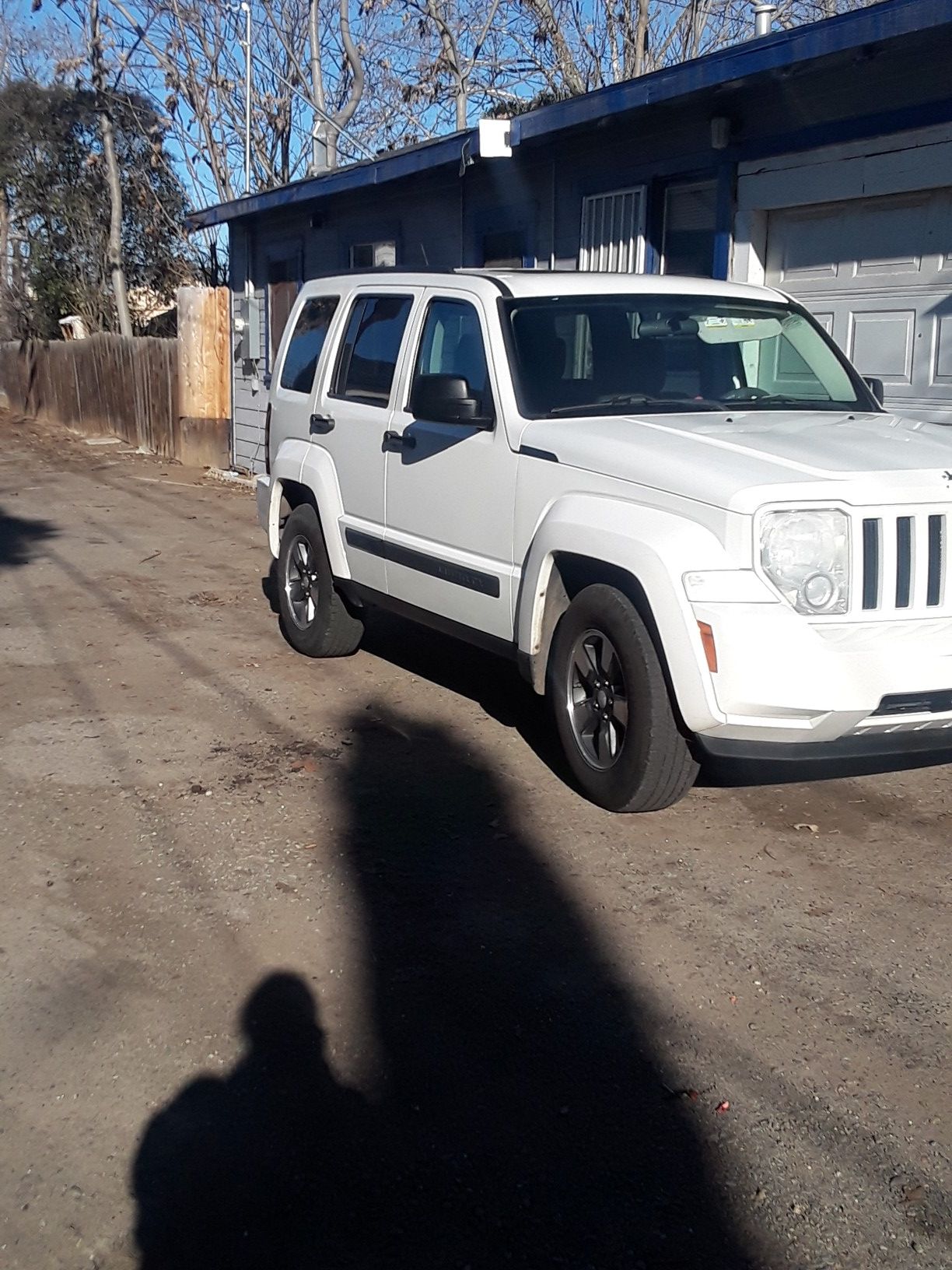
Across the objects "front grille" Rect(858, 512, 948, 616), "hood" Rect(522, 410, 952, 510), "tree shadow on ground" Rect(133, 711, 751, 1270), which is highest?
"hood" Rect(522, 410, 952, 510)

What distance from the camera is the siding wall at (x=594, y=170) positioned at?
8.02 metres

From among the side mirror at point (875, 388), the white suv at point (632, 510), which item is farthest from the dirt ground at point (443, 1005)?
the side mirror at point (875, 388)

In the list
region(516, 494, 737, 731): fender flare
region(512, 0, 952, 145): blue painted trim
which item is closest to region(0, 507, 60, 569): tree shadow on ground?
region(512, 0, 952, 145): blue painted trim

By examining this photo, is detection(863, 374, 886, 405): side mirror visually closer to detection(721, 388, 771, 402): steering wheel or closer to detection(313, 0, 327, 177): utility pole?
detection(721, 388, 771, 402): steering wheel

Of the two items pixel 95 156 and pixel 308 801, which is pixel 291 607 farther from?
pixel 95 156

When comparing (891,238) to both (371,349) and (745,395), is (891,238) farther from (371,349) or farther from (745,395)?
(371,349)

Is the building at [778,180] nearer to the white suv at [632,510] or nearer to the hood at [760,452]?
the white suv at [632,510]

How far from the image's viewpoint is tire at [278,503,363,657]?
7355 mm

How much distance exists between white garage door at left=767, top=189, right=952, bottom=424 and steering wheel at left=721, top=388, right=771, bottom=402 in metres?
2.53

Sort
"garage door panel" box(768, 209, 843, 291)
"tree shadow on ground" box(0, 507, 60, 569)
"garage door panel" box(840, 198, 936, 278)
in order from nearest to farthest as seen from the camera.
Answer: "garage door panel" box(840, 198, 936, 278) < "garage door panel" box(768, 209, 843, 291) < "tree shadow on ground" box(0, 507, 60, 569)

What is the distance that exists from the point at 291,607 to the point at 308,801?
256cm

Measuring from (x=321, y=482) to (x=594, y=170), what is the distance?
191 inches

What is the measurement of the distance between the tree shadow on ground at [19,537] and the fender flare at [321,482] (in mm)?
3995

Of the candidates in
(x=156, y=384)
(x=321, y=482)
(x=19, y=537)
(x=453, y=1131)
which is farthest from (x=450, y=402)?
(x=156, y=384)
